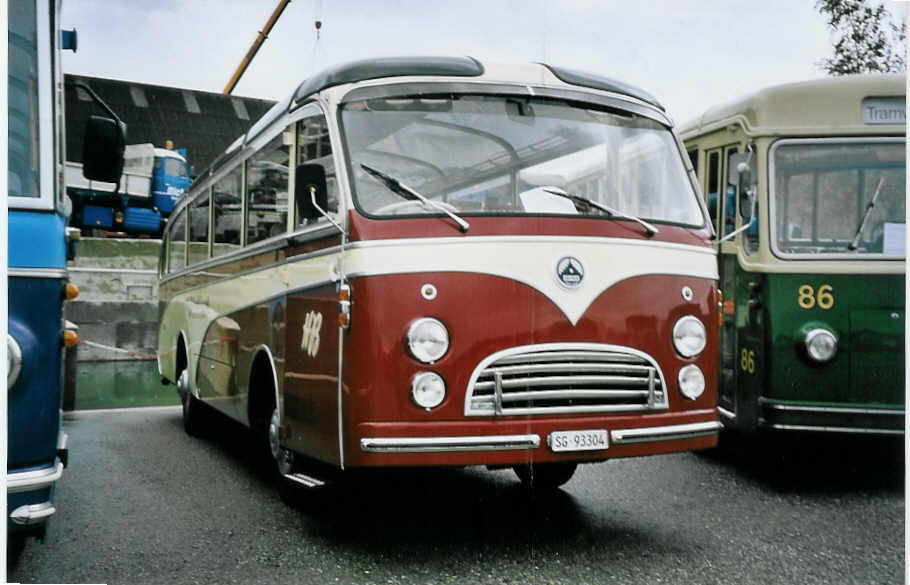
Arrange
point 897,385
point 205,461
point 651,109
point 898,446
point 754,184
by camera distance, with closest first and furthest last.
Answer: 1. point 651,109
2. point 897,385
3. point 754,184
4. point 898,446
5. point 205,461

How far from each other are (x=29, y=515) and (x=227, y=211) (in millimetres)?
3920

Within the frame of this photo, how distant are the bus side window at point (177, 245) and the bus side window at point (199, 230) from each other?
0.38 meters

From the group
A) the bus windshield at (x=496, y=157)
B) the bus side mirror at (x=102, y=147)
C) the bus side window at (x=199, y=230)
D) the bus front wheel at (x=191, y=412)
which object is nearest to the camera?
the bus side mirror at (x=102, y=147)

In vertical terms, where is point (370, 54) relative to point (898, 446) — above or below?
above

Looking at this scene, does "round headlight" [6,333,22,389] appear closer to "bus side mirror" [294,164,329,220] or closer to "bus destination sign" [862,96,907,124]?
"bus side mirror" [294,164,329,220]

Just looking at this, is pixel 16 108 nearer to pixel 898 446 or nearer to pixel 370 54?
pixel 370 54

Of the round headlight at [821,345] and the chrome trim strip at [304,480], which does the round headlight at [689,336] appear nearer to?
the round headlight at [821,345]

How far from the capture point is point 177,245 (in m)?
9.71

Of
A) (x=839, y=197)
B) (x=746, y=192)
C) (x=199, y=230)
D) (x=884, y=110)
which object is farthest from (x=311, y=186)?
(x=199, y=230)

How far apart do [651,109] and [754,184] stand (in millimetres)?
1233

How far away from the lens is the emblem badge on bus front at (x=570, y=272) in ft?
15.9

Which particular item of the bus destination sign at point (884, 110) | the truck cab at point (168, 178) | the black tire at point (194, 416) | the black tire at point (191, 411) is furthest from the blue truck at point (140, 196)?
the bus destination sign at point (884, 110)

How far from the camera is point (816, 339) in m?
6.21

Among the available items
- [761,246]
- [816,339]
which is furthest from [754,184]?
[816,339]
